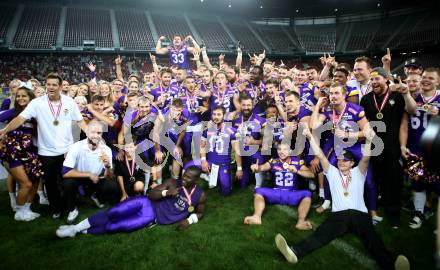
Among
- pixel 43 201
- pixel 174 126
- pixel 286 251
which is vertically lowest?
pixel 286 251

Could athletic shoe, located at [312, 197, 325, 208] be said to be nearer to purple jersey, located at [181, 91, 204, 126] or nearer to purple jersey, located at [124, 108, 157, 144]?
purple jersey, located at [181, 91, 204, 126]

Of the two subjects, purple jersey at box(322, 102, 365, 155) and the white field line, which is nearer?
the white field line

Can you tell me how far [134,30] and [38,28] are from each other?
31.1ft

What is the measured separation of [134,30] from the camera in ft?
104

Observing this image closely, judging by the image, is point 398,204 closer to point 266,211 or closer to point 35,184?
point 266,211

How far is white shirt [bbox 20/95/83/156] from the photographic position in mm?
4270

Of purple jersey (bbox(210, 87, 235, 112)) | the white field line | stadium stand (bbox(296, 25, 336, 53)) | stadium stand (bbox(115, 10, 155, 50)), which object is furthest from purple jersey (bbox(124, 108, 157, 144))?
stadium stand (bbox(296, 25, 336, 53))

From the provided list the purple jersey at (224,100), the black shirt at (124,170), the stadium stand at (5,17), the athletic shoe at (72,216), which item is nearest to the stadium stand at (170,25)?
the stadium stand at (5,17)

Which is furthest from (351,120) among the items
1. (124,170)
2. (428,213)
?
(124,170)

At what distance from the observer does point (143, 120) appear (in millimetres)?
5535

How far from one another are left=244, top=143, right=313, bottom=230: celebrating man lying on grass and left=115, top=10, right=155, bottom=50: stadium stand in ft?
89.6

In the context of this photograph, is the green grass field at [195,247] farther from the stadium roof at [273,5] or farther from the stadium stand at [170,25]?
the stadium roof at [273,5]

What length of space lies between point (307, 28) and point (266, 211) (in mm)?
38129

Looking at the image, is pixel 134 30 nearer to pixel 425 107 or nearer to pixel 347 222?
pixel 425 107
